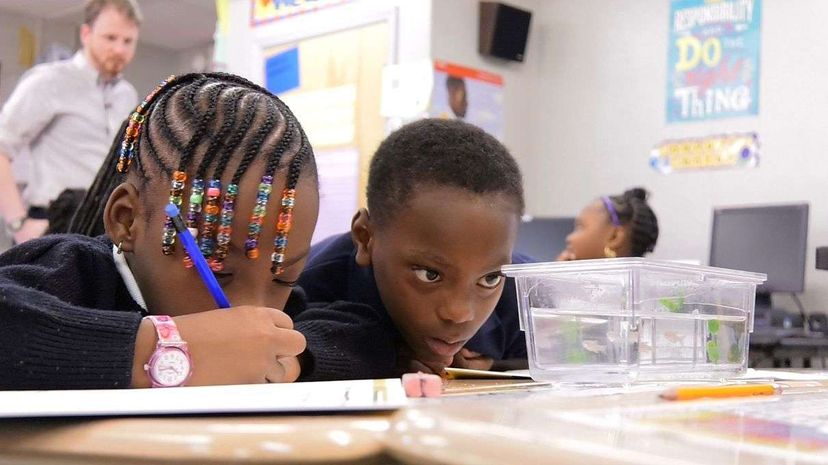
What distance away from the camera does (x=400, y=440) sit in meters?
0.29

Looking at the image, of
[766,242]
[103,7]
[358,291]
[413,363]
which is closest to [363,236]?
[358,291]

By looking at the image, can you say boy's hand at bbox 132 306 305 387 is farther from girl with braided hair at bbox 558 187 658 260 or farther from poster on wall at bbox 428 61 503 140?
poster on wall at bbox 428 61 503 140

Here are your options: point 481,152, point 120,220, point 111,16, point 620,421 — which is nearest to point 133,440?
point 620,421

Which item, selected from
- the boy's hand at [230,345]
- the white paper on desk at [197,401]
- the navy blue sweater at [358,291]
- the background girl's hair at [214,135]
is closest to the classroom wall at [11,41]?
the navy blue sweater at [358,291]

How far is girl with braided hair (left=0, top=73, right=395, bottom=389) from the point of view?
1.86 ft

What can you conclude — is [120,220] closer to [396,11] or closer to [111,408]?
[111,408]

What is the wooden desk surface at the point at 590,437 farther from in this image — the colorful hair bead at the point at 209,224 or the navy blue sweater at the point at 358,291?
the navy blue sweater at the point at 358,291

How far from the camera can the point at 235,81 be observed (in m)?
0.91

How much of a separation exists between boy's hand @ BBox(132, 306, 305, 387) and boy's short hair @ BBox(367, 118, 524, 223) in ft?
1.24

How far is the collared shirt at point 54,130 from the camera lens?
8.27ft

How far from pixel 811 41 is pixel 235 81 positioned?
2638 mm

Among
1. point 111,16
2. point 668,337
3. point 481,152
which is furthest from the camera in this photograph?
point 111,16

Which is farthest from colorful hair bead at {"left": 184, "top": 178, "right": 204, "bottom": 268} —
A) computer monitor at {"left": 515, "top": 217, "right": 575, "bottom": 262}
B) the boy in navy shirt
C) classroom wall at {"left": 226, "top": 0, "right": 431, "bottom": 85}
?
classroom wall at {"left": 226, "top": 0, "right": 431, "bottom": 85}

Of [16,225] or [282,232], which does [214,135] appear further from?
[16,225]
